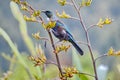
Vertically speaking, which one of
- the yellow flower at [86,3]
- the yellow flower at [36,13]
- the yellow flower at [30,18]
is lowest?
the yellow flower at [30,18]

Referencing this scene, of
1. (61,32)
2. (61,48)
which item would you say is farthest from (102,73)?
(61,48)

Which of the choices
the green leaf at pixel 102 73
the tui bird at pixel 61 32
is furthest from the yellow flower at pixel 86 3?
the green leaf at pixel 102 73

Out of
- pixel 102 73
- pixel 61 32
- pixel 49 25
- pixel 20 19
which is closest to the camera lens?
pixel 49 25

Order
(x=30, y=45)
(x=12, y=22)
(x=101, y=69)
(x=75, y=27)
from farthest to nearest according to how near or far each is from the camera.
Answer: (x=12, y=22)
(x=75, y=27)
(x=30, y=45)
(x=101, y=69)

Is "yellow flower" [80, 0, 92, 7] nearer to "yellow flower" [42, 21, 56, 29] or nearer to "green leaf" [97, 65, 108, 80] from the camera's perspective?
"yellow flower" [42, 21, 56, 29]

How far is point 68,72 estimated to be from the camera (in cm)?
136

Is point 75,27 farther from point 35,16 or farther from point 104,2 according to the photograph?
point 35,16

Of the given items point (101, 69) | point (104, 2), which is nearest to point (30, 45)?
point (101, 69)

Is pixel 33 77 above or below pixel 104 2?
below

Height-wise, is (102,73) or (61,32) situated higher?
(61,32)

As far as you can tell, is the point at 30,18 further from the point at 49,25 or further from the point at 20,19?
the point at 20,19

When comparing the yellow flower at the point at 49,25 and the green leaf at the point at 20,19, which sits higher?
the green leaf at the point at 20,19

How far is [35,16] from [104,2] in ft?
69.9

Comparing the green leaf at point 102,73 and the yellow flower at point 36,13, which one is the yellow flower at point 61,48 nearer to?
the yellow flower at point 36,13
